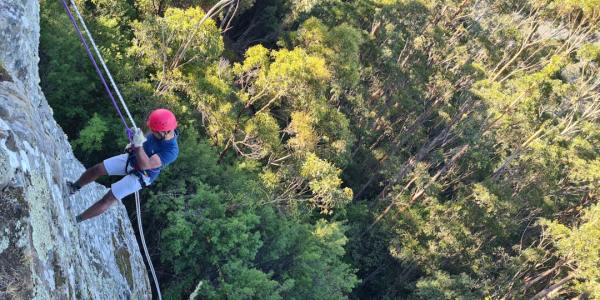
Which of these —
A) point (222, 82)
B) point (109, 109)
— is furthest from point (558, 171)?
point (109, 109)

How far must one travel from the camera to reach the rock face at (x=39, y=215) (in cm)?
356

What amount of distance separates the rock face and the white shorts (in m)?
0.49

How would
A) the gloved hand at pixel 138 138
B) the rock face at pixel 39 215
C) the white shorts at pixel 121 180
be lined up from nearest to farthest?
the rock face at pixel 39 215
the gloved hand at pixel 138 138
the white shorts at pixel 121 180

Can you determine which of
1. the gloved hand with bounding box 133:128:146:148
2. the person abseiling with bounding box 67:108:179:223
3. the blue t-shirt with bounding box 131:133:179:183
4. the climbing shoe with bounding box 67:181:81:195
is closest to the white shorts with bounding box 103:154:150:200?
the person abseiling with bounding box 67:108:179:223

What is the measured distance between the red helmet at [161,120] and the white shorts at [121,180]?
2.35ft

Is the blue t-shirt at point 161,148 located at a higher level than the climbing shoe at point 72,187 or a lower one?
higher

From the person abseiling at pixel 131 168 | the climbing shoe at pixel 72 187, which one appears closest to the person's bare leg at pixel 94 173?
the person abseiling at pixel 131 168

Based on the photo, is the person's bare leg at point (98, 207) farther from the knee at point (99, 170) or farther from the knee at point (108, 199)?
the knee at point (99, 170)

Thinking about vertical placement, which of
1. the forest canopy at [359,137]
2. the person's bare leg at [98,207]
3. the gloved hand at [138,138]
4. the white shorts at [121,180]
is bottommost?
the forest canopy at [359,137]

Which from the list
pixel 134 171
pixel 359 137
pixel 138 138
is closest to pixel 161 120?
pixel 138 138

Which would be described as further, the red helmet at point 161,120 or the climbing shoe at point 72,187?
the climbing shoe at point 72,187

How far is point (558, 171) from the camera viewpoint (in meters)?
17.8

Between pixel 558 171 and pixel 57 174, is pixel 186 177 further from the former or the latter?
pixel 558 171

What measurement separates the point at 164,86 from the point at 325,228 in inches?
275
